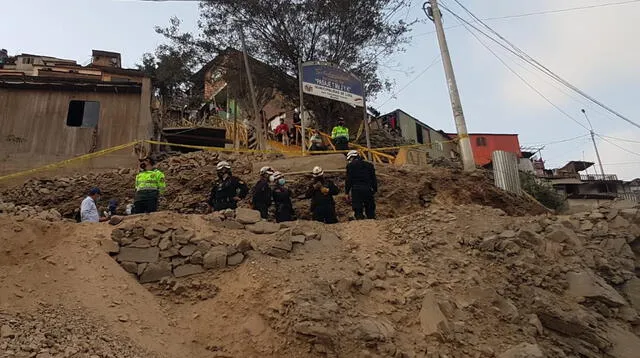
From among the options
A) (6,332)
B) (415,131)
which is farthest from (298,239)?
(415,131)

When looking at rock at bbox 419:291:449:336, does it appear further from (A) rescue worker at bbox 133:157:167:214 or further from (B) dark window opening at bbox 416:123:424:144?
(B) dark window opening at bbox 416:123:424:144

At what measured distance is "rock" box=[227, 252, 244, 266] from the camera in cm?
755

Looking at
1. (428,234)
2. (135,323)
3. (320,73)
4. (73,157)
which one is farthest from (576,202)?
(135,323)

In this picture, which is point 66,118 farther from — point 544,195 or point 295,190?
point 544,195

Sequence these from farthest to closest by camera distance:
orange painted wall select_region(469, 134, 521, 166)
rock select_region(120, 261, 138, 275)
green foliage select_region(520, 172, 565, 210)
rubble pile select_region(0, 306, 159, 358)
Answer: orange painted wall select_region(469, 134, 521, 166) → green foliage select_region(520, 172, 565, 210) → rock select_region(120, 261, 138, 275) → rubble pile select_region(0, 306, 159, 358)

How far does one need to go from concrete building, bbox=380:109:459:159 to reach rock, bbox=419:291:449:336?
2090 centimetres

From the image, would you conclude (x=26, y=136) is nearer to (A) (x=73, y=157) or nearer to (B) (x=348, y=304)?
(A) (x=73, y=157)

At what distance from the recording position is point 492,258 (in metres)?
7.89

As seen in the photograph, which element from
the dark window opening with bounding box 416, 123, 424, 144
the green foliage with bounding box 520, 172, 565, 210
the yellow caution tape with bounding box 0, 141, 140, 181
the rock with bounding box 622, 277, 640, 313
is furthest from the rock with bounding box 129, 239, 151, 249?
the dark window opening with bounding box 416, 123, 424, 144

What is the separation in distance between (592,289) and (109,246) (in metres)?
7.11

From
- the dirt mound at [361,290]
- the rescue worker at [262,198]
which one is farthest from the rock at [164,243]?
the rescue worker at [262,198]

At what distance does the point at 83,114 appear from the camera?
17922 millimetres

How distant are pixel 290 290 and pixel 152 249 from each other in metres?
2.41

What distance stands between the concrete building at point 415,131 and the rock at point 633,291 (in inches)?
758
